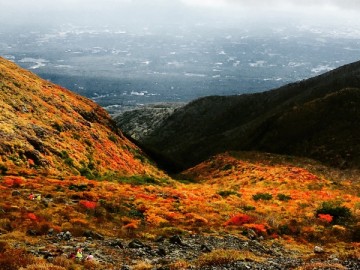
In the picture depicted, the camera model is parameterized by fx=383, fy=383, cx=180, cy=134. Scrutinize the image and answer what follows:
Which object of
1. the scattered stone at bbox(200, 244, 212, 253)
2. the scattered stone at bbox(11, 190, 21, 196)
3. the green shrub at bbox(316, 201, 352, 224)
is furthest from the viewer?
the green shrub at bbox(316, 201, 352, 224)

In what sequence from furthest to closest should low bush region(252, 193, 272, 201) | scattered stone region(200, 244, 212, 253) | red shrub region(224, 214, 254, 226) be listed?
1. low bush region(252, 193, 272, 201)
2. red shrub region(224, 214, 254, 226)
3. scattered stone region(200, 244, 212, 253)

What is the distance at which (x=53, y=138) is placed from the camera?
43.6 m

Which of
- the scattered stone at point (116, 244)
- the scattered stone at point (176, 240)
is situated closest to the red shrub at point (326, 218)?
the scattered stone at point (176, 240)

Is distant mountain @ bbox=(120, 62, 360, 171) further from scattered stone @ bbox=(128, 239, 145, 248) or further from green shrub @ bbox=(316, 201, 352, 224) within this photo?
scattered stone @ bbox=(128, 239, 145, 248)

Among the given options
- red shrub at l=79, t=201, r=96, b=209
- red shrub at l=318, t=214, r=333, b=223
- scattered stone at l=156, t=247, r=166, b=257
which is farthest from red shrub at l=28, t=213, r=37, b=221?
red shrub at l=318, t=214, r=333, b=223

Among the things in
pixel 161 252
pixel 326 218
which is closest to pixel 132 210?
pixel 161 252

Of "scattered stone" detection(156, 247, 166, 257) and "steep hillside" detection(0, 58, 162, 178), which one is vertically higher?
"steep hillside" detection(0, 58, 162, 178)

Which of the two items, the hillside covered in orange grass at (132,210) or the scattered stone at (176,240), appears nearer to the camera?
the hillside covered in orange grass at (132,210)

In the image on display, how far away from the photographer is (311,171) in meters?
56.3

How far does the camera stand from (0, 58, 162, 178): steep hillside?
37.0m

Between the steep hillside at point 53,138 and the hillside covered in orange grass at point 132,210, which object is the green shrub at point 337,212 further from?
the steep hillside at point 53,138

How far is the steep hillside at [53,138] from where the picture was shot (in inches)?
1457

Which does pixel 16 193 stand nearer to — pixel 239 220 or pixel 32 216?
pixel 32 216

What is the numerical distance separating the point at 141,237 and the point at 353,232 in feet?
52.8
